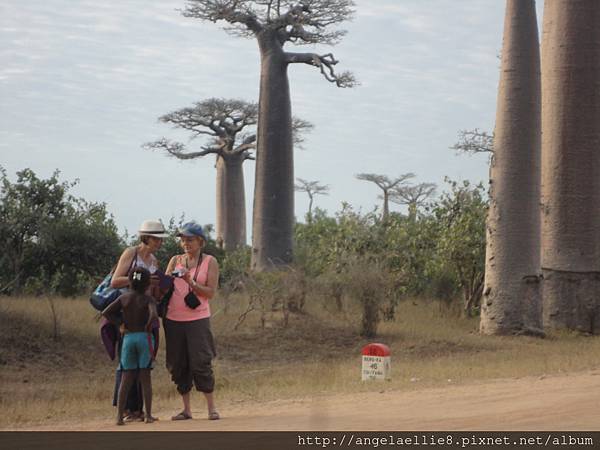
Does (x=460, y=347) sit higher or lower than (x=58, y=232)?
lower

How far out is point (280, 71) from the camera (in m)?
17.4

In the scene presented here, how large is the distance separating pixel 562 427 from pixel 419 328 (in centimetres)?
752

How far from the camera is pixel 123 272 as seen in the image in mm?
5387

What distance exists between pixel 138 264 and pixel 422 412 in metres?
1.80

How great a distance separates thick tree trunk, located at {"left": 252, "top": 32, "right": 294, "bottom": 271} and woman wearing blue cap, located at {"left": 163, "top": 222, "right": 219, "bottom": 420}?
1156 centimetres

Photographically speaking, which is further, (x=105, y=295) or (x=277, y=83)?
(x=277, y=83)

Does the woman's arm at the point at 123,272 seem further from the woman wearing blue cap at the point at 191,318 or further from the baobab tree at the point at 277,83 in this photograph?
the baobab tree at the point at 277,83

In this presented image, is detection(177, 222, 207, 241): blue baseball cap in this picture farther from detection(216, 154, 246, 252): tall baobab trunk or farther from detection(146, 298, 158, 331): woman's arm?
detection(216, 154, 246, 252): tall baobab trunk

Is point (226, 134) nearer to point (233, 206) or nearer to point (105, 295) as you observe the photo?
point (233, 206)

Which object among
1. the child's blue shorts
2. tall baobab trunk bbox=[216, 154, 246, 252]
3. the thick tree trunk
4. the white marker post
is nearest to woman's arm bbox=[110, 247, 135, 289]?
the child's blue shorts

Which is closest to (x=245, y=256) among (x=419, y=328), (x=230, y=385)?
(x=419, y=328)

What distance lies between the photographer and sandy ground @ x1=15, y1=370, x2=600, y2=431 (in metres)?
5.20

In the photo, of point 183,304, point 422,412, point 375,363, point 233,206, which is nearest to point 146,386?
point 183,304
